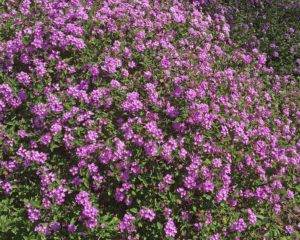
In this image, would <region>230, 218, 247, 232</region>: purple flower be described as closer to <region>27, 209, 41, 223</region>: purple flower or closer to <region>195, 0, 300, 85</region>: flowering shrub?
<region>27, 209, 41, 223</region>: purple flower

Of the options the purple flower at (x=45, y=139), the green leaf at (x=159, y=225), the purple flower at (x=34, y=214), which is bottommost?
the purple flower at (x=34, y=214)

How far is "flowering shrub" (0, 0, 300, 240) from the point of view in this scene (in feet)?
11.4

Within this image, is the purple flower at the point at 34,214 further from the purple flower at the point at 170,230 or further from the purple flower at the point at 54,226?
the purple flower at the point at 170,230

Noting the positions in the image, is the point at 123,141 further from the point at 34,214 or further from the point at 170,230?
the point at 34,214

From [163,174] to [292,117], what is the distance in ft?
14.0

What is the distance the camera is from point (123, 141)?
12.6 feet

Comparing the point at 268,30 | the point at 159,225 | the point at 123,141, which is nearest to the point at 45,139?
the point at 123,141

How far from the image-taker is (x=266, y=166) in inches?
169

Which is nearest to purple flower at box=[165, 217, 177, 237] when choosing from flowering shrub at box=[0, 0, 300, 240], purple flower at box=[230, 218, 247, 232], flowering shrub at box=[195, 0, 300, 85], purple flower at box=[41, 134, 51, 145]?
flowering shrub at box=[0, 0, 300, 240]

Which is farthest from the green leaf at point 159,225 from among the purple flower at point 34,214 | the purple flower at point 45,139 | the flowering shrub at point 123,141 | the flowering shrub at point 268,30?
the flowering shrub at point 268,30

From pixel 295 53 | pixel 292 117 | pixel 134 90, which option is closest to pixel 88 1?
pixel 134 90

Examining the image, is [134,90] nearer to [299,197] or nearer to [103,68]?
[103,68]

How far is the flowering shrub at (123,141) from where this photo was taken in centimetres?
348

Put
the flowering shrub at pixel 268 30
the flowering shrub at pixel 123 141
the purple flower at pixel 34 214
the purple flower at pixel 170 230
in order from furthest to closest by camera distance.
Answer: the flowering shrub at pixel 268 30, the flowering shrub at pixel 123 141, the purple flower at pixel 170 230, the purple flower at pixel 34 214
